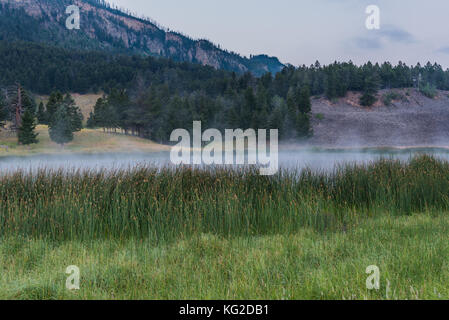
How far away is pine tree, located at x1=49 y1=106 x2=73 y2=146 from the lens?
30000 millimetres

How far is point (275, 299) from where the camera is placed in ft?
8.41

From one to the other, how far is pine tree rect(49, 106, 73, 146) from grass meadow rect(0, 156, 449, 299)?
85.9ft

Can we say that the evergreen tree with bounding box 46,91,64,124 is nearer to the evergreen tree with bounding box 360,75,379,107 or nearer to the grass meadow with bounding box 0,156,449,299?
the grass meadow with bounding box 0,156,449,299

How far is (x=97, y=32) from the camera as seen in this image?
141m

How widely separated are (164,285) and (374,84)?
186 ft

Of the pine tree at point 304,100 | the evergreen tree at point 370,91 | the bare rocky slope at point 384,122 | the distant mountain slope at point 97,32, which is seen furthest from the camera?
the distant mountain slope at point 97,32

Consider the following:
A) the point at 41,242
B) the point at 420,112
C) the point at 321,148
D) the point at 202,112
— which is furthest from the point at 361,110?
the point at 41,242

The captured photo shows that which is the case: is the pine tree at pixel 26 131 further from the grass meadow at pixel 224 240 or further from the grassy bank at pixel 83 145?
the grass meadow at pixel 224 240

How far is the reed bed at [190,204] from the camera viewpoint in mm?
4633

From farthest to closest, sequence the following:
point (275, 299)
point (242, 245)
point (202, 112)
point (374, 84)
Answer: point (374, 84)
point (202, 112)
point (242, 245)
point (275, 299)

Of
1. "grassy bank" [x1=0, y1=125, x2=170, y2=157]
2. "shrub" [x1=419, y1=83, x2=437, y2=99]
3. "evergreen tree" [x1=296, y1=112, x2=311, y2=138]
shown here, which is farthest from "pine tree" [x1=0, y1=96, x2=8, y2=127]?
A: "shrub" [x1=419, y1=83, x2=437, y2=99]

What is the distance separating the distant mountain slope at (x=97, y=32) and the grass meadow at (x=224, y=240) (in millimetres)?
72239

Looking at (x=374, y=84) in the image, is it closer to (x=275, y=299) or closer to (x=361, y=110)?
(x=361, y=110)

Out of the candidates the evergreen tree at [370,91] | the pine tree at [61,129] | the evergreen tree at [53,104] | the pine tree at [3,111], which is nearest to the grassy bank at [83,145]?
the pine tree at [61,129]
